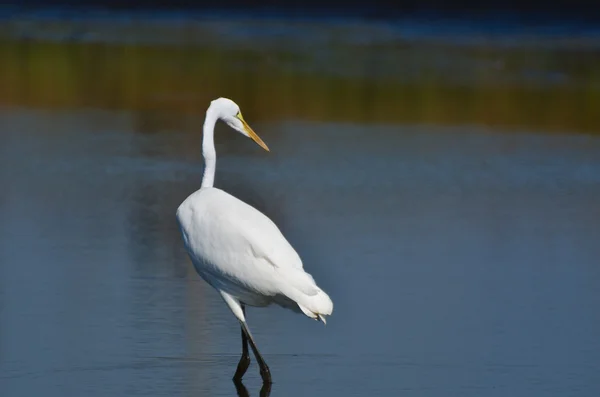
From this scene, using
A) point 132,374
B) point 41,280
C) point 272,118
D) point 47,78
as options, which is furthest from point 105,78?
point 132,374

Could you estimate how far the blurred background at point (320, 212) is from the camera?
7633 millimetres

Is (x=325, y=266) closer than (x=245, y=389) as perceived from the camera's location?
No

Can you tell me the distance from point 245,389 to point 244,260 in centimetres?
Answer: 59

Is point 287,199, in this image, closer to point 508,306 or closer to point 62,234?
point 62,234

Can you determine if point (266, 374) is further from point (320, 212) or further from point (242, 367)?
point (320, 212)

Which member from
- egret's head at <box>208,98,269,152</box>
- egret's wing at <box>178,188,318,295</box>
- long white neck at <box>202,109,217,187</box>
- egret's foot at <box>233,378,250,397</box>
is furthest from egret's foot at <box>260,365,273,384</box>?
egret's head at <box>208,98,269,152</box>

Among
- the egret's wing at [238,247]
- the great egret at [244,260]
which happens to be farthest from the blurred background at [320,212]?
the egret's wing at [238,247]

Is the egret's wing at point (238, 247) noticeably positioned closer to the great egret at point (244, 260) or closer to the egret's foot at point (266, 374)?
the great egret at point (244, 260)

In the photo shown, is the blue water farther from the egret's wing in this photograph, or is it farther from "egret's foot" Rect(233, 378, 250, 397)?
the egret's wing

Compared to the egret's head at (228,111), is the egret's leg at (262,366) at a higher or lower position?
lower

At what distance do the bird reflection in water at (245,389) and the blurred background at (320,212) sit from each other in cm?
3

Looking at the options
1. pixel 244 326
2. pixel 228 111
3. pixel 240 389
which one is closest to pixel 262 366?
pixel 240 389

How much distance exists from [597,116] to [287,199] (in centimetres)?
680

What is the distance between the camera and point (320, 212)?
1135cm
